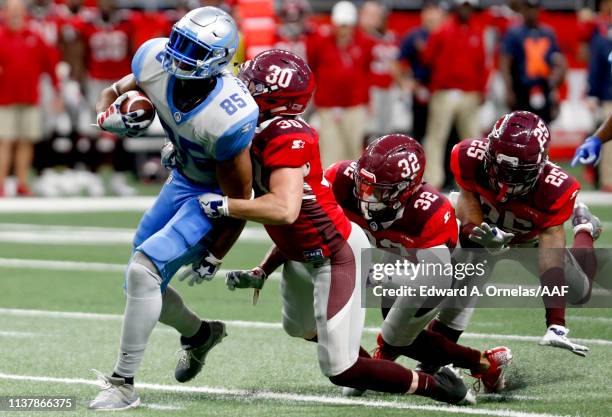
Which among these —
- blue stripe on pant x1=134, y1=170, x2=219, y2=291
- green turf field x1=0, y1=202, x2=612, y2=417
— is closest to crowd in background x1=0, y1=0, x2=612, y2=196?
green turf field x1=0, y1=202, x2=612, y2=417

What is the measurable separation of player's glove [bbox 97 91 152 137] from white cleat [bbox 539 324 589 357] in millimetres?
1971

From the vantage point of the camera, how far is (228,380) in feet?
19.3

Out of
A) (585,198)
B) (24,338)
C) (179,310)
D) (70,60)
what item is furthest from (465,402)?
(70,60)

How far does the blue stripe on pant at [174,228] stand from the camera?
17.0 ft

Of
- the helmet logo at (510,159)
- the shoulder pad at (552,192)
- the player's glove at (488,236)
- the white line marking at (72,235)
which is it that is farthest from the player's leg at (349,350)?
the white line marking at (72,235)

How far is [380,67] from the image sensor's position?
52.9 feet

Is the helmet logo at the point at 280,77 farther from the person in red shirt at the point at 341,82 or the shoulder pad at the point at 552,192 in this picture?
the person in red shirt at the point at 341,82

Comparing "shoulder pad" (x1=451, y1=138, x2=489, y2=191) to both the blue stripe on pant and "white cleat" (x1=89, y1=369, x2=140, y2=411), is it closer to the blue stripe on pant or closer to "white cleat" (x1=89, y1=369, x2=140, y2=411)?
the blue stripe on pant

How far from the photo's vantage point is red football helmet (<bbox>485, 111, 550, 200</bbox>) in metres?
5.81

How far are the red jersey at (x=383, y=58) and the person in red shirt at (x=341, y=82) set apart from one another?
1.22 metres

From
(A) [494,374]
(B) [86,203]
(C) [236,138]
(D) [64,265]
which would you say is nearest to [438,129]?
(B) [86,203]

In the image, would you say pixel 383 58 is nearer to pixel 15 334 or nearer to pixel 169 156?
pixel 15 334

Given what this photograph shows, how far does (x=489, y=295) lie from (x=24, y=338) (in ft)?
8.19

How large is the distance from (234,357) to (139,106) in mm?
1708
